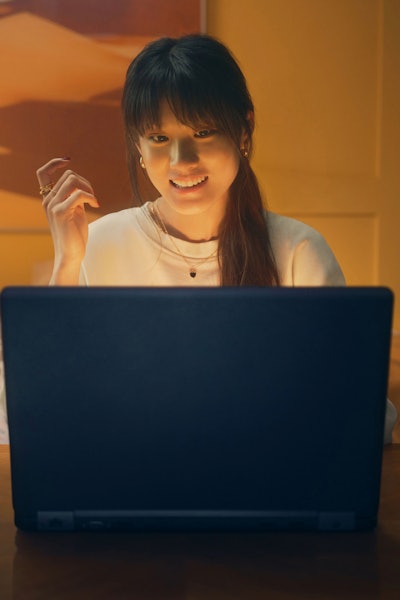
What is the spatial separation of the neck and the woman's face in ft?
0.07

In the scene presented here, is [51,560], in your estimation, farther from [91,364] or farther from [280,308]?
[280,308]

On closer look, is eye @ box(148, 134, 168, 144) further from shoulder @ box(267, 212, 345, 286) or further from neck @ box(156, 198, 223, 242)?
shoulder @ box(267, 212, 345, 286)

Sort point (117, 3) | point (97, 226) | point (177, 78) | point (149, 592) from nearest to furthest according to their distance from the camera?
point (149, 592) < point (177, 78) < point (97, 226) < point (117, 3)

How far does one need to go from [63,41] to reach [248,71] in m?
0.91

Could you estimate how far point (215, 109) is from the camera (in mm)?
1667

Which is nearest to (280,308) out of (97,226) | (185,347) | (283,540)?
(185,347)

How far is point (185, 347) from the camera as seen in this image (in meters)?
0.82

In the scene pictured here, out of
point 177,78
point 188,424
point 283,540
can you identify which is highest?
point 177,78

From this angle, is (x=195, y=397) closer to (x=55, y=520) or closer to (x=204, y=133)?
(x=55, y=520)

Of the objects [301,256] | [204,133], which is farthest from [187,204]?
[301,256]

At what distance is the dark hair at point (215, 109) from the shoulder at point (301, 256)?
24 millimetres

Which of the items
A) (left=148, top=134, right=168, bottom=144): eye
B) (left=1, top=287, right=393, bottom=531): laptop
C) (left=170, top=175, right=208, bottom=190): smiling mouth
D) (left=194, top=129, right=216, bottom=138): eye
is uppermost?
→ (left=194, top=129, right=216, bottom=138): eye

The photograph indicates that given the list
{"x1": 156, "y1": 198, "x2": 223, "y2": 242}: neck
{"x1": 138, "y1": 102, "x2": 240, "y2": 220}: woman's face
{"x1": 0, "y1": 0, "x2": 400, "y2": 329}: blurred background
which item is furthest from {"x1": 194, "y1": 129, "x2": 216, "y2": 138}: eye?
{"x1": 0, "y1": 0, "x2": 400, "y2": 329}: blurred background

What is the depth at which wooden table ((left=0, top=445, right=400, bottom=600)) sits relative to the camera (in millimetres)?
786
